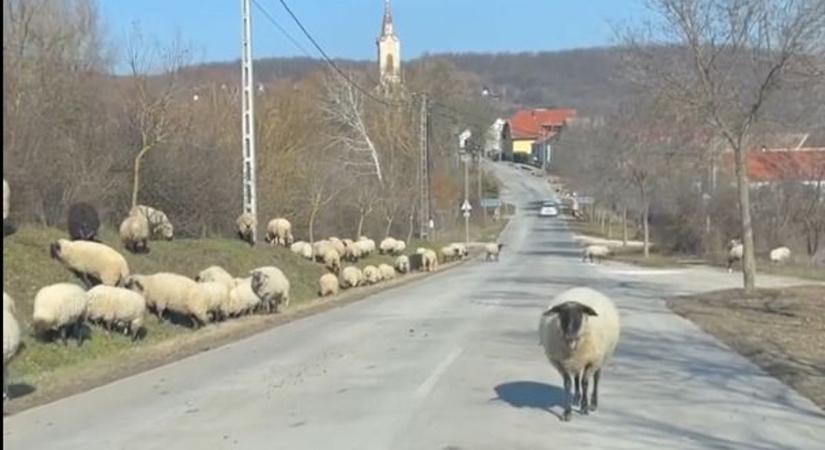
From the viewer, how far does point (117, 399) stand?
1429 centimetres

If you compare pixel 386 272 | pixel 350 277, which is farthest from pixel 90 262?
pixel 386 272

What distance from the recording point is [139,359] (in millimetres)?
19453

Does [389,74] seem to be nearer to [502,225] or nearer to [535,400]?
[502,225]

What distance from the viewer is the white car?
132 m

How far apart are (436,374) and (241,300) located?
1398 cm

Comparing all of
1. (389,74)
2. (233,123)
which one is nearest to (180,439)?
(233,123)

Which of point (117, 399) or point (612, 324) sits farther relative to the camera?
point (117, 399)

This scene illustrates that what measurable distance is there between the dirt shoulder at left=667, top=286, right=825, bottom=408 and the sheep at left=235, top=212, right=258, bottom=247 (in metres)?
13.8

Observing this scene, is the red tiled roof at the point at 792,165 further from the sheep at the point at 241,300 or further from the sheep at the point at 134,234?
the sheep at the point at 134,234

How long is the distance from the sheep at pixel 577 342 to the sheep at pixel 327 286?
28014 mm

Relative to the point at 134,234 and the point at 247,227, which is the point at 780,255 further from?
the point at 134,234

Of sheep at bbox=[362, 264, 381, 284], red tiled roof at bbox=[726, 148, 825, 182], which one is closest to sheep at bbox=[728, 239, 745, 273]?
red tiled roof at bbox=[726, 148, 825, 182]

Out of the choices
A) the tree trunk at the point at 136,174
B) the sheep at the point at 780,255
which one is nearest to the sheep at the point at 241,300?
the tree trunk at the point at 136,174

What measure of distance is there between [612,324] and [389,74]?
7883 centimetres
